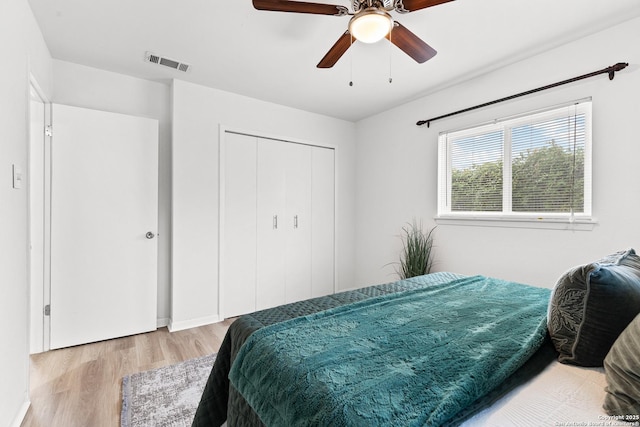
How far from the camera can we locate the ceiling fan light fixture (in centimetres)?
153

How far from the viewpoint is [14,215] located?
1.63 m

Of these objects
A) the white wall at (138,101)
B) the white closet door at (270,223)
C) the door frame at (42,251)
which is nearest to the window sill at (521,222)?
the white closet door at (270,223)

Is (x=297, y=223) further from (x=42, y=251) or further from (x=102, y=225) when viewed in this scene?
(x=42, y=251)

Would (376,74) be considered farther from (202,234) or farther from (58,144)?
(58,144)

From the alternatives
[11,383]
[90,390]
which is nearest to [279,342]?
[11,383]

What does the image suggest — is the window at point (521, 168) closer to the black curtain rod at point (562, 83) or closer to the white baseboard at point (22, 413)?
the black curtain rod at point (562, 83)

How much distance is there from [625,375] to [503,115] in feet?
8.24

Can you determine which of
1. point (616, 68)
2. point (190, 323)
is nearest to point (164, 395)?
point (190, 323)

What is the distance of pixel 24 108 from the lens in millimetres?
1795

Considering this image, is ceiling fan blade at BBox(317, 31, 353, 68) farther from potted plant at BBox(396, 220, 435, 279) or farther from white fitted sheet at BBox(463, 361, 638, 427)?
potted plant at BBox(396, 220, 435, 279)

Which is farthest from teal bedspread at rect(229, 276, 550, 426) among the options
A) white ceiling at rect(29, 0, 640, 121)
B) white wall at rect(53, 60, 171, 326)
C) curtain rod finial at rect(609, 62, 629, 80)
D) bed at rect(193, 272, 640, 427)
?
white wall at rect(53, 60, 171, 326)

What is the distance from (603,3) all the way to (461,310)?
2.17 metres

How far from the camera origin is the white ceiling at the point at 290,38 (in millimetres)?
1967

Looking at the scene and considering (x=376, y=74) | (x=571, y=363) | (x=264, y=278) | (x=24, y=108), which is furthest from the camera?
(x=264, y=278)
